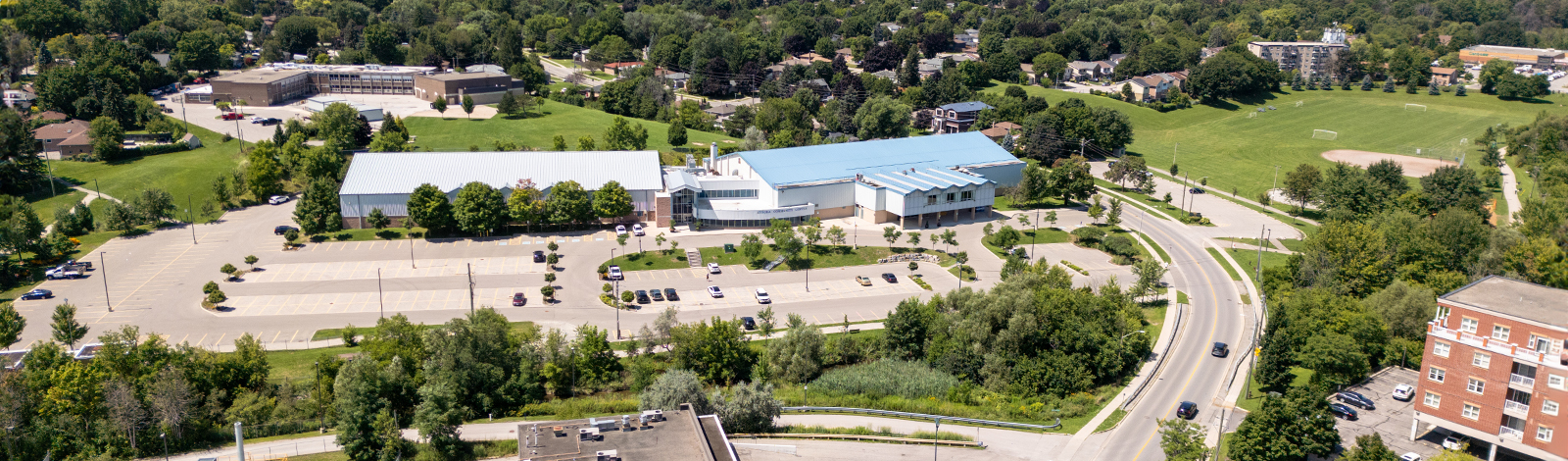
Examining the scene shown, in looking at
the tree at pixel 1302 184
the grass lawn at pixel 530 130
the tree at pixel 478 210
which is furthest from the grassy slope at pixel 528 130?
the tree at pixel 1302 184

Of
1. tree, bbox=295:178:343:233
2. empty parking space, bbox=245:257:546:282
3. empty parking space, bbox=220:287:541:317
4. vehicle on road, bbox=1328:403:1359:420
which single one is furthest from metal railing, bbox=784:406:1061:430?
tree, bbox=295:178:343:233

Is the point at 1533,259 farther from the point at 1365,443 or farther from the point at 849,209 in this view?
the point at 849,209

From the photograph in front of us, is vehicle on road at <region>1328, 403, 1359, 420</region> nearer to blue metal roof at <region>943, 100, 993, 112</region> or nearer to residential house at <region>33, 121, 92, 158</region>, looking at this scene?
blue metal roof at <region>943, 100, 993, 112</region>

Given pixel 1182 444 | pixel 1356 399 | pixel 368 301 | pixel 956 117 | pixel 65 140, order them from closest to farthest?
pixel 1182 444 < pixel 1356 399 < pixel 368 301 < pixel 65 140 < pixel 956 117

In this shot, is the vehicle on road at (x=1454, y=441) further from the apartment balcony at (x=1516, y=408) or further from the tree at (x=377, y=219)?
the tree at (x=377, y=219)

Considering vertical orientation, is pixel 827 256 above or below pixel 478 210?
below

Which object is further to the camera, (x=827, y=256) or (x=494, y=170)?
(x=494, y=170)

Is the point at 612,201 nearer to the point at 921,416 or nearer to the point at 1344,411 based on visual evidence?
the point at 921,416

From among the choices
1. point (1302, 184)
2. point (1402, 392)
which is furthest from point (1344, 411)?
point (1302, 184)
